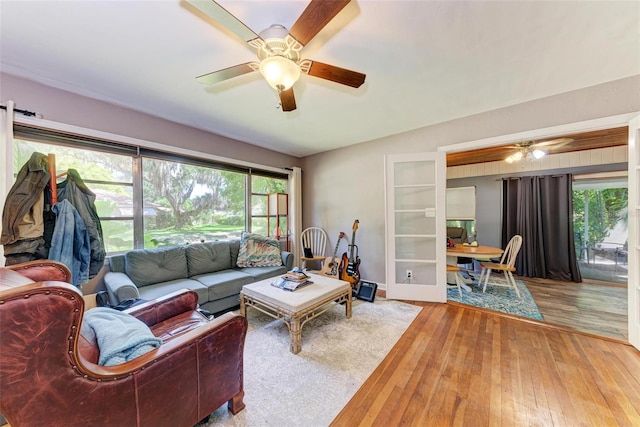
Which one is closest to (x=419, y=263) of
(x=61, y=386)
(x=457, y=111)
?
(x=457, y=111)

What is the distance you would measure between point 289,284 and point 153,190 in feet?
7.12

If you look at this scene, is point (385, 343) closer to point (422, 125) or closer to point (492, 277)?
point (422, 125)

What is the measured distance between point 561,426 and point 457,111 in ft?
9.65

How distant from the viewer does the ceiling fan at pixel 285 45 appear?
43.6 inches

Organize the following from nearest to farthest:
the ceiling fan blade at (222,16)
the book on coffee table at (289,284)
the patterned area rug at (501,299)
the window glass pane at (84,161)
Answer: the ceiling fan blade at (222,16), the window glass pane at (84,161), the book on coffee table at (289,284), the patterned area rug at (501,299)

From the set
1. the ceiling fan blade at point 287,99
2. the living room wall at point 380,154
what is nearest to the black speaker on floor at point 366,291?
the living room wall at point 380,154

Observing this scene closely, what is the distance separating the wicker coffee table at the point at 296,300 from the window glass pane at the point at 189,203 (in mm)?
1478

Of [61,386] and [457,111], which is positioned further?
[457,111]

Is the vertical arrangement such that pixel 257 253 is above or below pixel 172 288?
above

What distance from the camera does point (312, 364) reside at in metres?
1.87

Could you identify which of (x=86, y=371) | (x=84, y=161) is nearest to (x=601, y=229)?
(x=86, y=371)

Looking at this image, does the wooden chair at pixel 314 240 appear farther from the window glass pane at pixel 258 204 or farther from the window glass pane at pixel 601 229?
the window glass pane at pixel 601 229

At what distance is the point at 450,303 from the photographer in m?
3.04

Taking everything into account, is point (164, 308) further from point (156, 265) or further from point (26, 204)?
point (26, 204)
